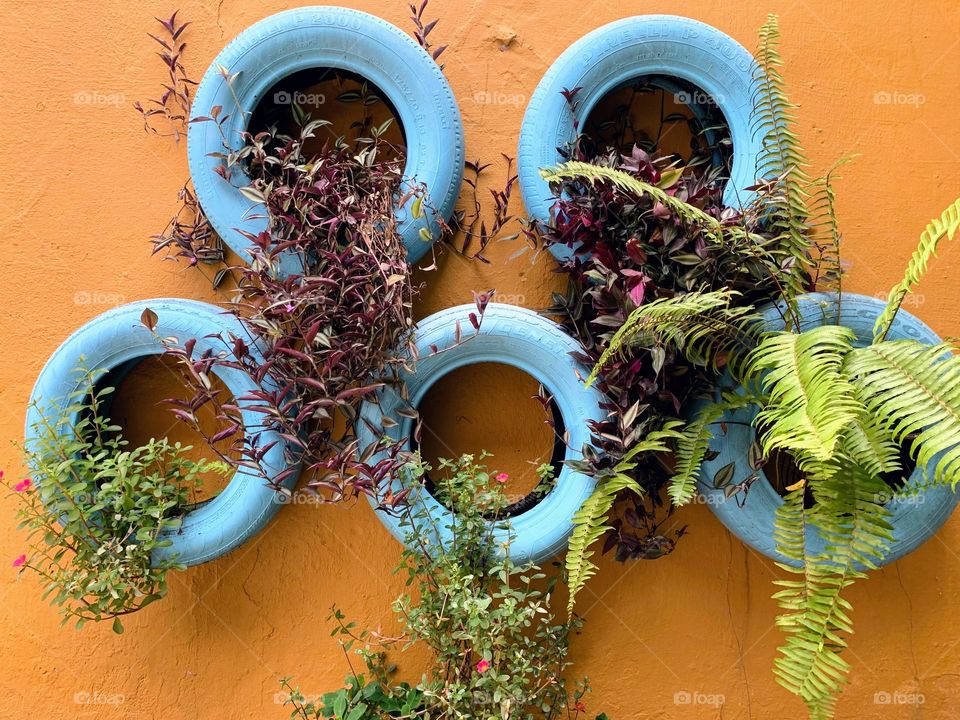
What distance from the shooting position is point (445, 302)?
247 cm

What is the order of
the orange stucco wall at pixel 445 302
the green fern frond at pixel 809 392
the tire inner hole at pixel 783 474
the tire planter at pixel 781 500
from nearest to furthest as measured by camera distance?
the green fern frond at pixel 809 392
the tire planter at pixel 781 500
the tire inner hole at pixel 783 474
the orange stucco wall at pixel 445 302

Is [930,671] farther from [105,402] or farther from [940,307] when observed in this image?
[105,402]

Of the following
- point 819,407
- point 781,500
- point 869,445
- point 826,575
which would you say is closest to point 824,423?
point 819,407

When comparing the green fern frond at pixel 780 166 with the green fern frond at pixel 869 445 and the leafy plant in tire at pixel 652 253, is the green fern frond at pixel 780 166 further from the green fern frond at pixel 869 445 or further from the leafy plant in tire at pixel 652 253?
the green fern frond at pixel 869 445

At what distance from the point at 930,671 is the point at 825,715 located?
3.10ft

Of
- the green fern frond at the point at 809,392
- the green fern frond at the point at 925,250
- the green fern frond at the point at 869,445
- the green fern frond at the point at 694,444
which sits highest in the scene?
the green fern frond at the point at 925,250

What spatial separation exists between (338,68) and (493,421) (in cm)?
128

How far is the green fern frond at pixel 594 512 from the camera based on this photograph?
1986 millimetres

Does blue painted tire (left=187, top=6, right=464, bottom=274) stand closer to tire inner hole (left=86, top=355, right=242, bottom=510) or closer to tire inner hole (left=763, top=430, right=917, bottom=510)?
tire inner hole (left=86, top=355, right=242, bottom=510)

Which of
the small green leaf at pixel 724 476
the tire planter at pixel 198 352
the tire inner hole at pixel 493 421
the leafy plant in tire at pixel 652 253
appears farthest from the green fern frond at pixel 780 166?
the tire planter at pixel 198 352

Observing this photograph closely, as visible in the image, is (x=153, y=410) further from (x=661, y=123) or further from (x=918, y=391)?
(x=918, y=391)

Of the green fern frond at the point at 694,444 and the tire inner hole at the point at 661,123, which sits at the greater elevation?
the tire inner hole at the point at 661,123

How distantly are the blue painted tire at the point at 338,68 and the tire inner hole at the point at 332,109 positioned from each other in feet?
0.31

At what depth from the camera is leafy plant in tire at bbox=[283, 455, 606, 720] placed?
2.01 metres
